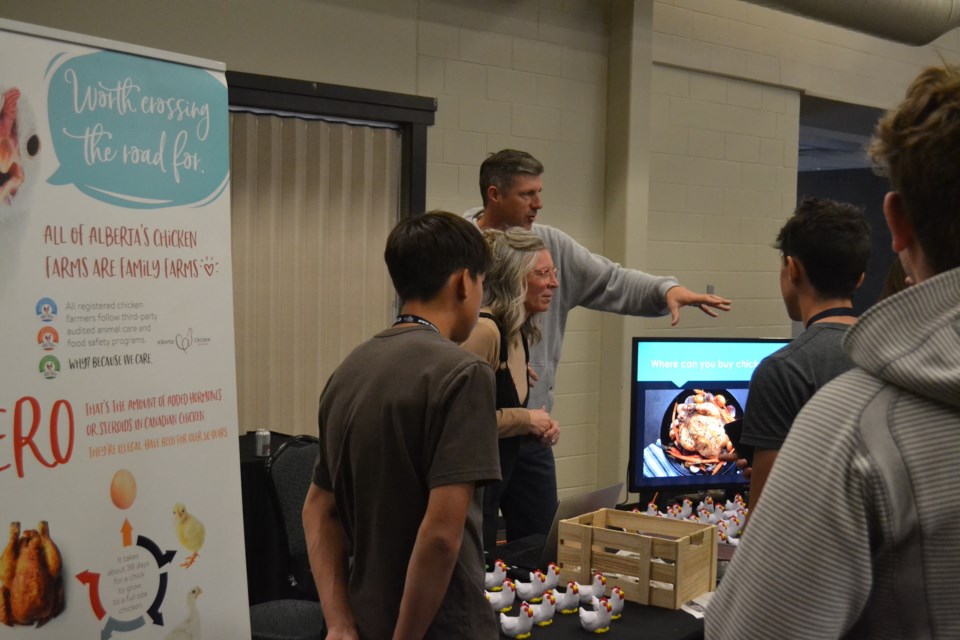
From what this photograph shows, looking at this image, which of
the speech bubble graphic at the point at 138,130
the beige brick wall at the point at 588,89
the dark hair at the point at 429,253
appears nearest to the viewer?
the dark hair at the point at 429,253

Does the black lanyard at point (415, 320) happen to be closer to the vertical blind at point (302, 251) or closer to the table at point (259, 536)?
the table at point (259, 536)

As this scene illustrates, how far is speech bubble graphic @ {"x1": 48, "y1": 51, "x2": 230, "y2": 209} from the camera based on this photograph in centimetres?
243

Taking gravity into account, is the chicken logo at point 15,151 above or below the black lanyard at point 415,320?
above

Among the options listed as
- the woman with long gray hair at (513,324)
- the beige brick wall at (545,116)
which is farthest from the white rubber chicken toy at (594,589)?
the beige brick wall at (545,116)

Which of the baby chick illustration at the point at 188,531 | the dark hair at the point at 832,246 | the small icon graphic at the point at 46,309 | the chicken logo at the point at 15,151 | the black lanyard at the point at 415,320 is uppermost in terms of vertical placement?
the chicken logo at the point at 15,151

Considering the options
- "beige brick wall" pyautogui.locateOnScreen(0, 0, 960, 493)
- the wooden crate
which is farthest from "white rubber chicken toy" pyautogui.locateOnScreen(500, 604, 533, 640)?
"beige brick wall" pyautogui.locateOnScreen(0, 0, 960, 493)

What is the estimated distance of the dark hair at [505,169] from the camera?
3.38m

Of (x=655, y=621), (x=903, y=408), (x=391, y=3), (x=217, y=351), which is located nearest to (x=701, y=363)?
(x=655, y=621)

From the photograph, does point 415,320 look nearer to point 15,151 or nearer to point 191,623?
point 15,151

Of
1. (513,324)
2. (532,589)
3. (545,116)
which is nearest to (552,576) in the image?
(532,589)

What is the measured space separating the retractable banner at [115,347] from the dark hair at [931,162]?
2090mm

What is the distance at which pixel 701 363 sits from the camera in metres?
3.18

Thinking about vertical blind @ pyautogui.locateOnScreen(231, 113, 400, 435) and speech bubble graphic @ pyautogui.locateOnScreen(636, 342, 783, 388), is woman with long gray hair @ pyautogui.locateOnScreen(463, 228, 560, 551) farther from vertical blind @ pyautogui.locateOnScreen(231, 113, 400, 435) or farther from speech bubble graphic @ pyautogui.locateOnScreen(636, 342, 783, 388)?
vertical blind @ pyautogui.locateOnScreen(231, 113, 400, 435)

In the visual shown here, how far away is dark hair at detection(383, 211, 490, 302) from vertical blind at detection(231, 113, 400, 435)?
2319mm
